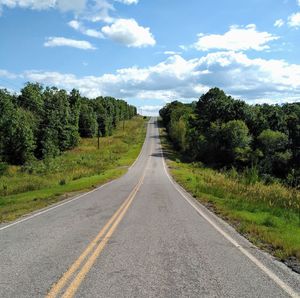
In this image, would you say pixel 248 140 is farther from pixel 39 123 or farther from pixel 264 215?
pixel 264 215

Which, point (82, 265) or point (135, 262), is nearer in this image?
point (82, 265)

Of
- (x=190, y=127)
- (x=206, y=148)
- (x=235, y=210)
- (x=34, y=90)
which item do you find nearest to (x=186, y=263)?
(x=235, y=210)

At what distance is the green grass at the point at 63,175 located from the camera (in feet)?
74.7

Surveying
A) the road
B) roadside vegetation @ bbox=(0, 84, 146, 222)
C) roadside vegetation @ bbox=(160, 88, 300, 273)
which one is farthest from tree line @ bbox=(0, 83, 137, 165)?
the road

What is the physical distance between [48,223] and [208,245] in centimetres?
594

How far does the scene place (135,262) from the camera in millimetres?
7777

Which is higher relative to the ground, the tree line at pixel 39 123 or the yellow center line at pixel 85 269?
the tree line at pixel 39 123

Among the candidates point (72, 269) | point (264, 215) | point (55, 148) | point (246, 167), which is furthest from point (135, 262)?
point (55, 148)

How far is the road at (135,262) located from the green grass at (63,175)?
5.77 metres

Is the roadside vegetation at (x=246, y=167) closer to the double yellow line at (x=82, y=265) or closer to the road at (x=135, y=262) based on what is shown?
the road at (x=135, y=262)

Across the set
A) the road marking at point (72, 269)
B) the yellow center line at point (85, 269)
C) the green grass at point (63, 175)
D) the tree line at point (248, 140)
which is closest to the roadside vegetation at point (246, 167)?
the tree line at point (248, 140)

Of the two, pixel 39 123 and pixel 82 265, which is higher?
pixel 39 123

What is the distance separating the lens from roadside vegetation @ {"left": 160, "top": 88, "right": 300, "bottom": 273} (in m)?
13.0

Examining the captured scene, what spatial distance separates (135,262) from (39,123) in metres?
74.9
